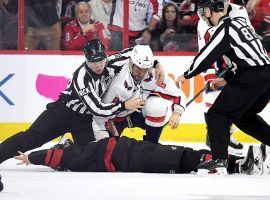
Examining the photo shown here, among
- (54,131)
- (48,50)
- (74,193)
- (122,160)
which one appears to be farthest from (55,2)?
(74,193)

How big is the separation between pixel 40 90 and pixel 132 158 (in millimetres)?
2827

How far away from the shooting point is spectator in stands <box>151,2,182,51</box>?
9.20 m

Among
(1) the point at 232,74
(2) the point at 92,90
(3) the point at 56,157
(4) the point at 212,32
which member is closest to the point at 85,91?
(2) the point at 92,90

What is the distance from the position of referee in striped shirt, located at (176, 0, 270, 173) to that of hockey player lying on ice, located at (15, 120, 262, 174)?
0.18m

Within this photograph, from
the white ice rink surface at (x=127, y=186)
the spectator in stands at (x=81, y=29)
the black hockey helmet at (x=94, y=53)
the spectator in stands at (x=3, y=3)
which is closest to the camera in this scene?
the white ice rink surface at (x=127, y=186)

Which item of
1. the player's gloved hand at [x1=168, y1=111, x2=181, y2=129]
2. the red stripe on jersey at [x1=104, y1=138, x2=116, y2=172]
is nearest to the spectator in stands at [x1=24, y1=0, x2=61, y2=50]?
the player's gloved hand at [x1=168, y1=111, x2=181, y2=129]

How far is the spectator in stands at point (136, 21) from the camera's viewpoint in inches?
361

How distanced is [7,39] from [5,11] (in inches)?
9.4

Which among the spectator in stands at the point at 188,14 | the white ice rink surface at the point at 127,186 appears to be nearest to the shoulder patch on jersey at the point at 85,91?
the white ice rink surface at the point at 127,186

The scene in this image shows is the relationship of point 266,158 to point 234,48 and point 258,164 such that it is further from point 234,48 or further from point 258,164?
point 234,48

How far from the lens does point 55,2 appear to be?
9.13 meters

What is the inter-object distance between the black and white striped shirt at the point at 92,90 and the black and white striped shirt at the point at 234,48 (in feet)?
2.68

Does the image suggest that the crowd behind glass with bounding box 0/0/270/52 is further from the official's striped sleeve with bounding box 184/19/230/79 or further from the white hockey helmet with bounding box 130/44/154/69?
the official's striped sleeve with bounding box 184/19/230/79

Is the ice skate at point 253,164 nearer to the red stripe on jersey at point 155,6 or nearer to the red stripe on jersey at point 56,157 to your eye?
the red stripe on jersey at point 56,157
